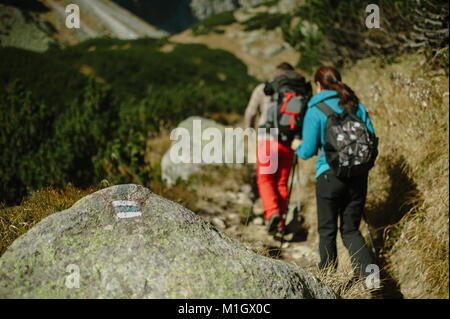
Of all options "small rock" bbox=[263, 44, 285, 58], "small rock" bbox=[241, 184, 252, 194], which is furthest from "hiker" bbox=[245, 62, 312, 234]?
"small rock" bbox=[263, 44, 285, 58]

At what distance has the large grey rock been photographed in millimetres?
1261

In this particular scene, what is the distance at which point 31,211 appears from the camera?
192 cm

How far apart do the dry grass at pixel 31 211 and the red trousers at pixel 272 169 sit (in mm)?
1995

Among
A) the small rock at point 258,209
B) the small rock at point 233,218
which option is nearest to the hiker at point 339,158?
the small rock at point 233,218

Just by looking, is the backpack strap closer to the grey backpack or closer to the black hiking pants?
the black hiking pants

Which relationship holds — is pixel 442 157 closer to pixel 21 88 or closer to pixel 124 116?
pixel 124 116

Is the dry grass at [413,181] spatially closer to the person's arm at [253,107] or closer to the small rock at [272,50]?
the person's arm at [253,107]

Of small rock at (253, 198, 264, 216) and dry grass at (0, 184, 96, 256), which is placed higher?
dry grass at (0, 184, 96, 256)

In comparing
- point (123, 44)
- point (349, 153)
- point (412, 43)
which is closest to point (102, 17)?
point (123, 44)

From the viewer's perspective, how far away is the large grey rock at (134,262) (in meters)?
1.26

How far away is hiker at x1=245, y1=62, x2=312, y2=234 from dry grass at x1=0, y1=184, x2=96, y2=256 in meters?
2.01

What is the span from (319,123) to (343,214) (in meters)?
0.83

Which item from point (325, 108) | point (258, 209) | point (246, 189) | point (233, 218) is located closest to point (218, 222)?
point (233, 218)
